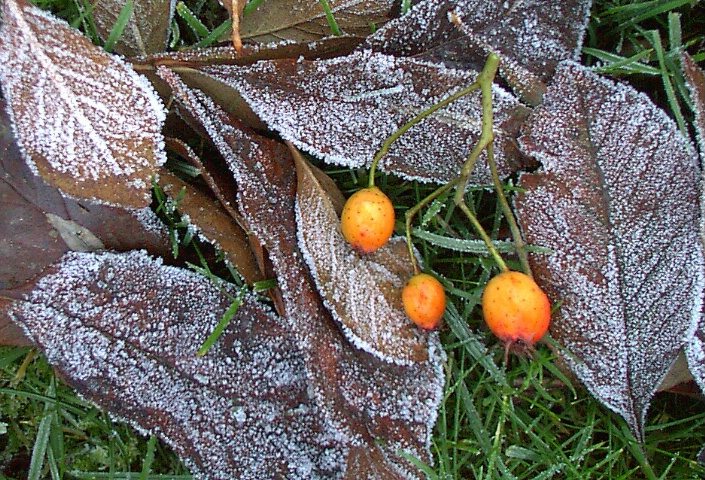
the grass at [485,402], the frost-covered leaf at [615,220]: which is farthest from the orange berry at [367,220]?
the frost-covered leaf at [615,220]

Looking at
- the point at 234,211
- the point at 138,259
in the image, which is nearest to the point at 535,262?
the point at 234,211

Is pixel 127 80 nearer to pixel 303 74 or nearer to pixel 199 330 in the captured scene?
pixel 303 74

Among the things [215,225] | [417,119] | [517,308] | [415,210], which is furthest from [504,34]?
[215,225]

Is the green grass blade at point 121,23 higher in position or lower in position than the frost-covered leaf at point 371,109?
higher

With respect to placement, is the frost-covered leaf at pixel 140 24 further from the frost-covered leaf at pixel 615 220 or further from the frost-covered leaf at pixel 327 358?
the frost-covered leaf at pixel 615 220

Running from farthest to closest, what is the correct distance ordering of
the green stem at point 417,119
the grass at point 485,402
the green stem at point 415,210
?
1. the grass at point 485,402
2. the green stem at point 415,210
3. the green stem at point 417,119

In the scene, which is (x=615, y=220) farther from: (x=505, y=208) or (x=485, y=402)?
(x=485, y=402)

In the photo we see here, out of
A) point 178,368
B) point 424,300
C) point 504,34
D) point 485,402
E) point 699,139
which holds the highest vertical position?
point 504,34
